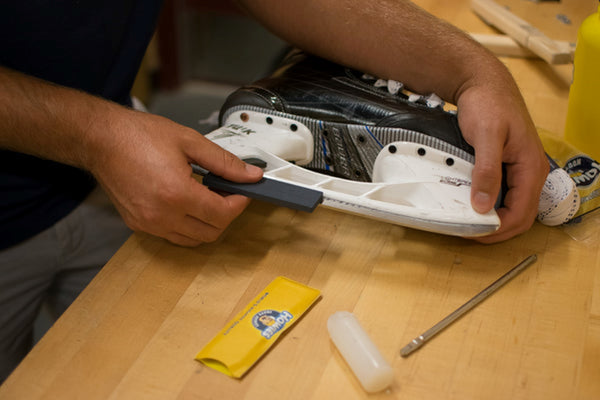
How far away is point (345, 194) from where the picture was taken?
26.3 inches

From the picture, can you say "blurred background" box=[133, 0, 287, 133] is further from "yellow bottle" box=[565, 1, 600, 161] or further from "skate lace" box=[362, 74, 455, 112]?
"yellow bottle" box=[565, 1, 600, 161]

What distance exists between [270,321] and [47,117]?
0.37 metres

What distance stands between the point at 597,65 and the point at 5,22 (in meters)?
0.84

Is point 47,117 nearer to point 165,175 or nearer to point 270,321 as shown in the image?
point 165,175

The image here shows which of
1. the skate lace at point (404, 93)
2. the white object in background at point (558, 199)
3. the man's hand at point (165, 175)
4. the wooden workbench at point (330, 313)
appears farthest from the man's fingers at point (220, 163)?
the white object in background at point (558, 199)

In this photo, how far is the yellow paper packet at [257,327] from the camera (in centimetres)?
58

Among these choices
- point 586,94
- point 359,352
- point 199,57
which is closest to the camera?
point 359,352

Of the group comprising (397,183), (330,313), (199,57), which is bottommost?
(199,57)

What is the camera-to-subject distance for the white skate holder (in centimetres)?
66

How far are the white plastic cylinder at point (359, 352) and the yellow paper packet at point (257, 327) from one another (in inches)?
1.9

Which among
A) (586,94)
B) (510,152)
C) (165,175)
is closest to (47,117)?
(165,175)

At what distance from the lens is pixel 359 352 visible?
57 cm

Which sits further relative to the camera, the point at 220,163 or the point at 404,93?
the point at 404,93

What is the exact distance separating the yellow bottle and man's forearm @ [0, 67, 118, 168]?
0.68 meters
